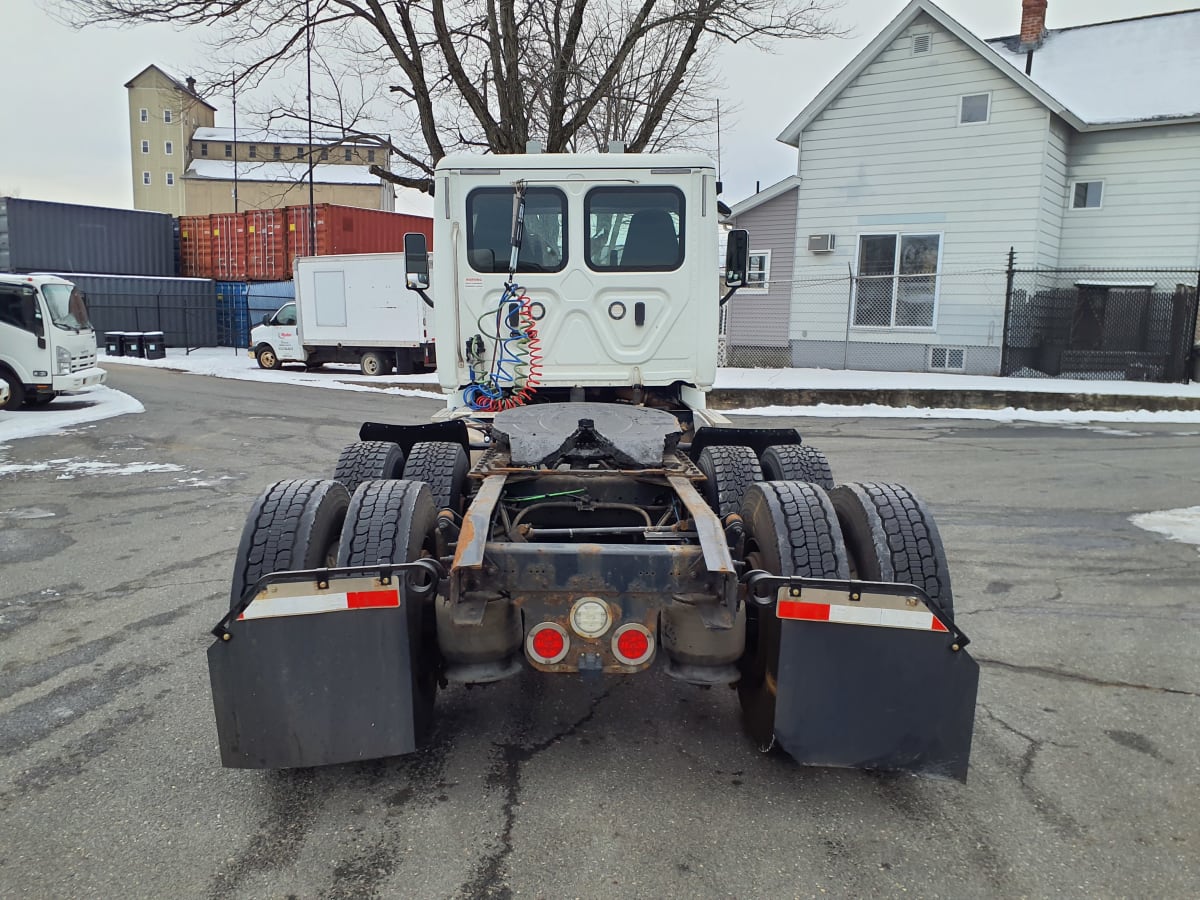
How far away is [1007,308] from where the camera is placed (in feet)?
56.8

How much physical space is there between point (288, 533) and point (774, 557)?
1.81 m

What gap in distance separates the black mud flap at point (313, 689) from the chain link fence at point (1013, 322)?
55.6 ft

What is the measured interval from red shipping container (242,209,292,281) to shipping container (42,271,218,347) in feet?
8.78

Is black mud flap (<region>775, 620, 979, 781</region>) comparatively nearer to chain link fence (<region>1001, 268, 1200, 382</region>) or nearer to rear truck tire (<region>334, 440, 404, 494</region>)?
rear truck tire (<region>334, 440, 404, 494</region>)

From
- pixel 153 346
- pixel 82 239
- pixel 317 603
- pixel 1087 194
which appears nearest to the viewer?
pixel 317 603

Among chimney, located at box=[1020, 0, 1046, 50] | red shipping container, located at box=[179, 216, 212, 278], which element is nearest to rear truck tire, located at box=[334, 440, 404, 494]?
chimney, located at box=[1020, 0, 1046, 50]

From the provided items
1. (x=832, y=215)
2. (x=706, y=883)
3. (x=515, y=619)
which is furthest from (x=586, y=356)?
(x=832, y=215)

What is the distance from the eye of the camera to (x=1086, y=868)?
2.66m

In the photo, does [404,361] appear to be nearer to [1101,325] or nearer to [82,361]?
[82,361]

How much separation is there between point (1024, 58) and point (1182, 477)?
1573 centimetres

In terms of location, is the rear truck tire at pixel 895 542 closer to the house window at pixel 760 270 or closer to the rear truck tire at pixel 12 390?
the rear truck tire at pixel 12 390

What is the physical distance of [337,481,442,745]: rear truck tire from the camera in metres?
3.00

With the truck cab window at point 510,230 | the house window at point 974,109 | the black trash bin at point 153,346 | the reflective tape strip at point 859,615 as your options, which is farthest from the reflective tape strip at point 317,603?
the black trash bin at point 153,346

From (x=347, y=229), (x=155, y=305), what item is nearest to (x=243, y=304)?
(x=155, y=305)
